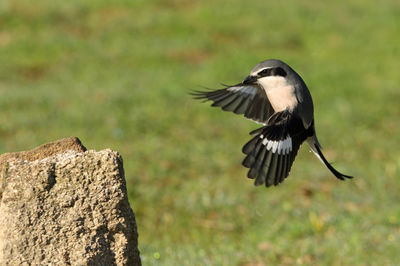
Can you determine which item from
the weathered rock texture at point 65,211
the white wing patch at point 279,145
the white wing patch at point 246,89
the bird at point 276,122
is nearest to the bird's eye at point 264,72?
the bird at point 276,122

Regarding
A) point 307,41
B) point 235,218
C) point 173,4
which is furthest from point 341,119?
point 173,4

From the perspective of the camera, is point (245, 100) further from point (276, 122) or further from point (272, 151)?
point (272, 151)

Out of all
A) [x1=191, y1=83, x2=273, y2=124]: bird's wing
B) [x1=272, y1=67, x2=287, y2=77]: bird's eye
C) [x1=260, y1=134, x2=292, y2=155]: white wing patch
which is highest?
[x1=191, y1=83, x2=273, y2=124]: bird's wing

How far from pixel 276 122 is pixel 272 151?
0.78 ft

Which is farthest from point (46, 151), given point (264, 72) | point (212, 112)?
point (212, 112)

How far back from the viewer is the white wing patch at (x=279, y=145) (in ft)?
13.6

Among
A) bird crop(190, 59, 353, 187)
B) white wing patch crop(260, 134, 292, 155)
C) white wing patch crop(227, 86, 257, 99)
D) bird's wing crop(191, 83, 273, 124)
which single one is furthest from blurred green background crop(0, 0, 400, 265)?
white wing patch crop(260, 134, 292, 155)

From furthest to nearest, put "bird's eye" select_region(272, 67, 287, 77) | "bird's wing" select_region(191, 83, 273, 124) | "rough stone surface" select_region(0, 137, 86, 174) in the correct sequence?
"bird's wing" select_region(191, 83, 273, 124) → "bird's eye" select_region(272, 67, 287, 77) → "rough stone surface" select_region(0, 137, 86, 174)

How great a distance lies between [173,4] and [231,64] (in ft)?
20.7

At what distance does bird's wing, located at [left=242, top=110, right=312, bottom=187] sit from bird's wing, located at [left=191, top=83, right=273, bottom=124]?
729 mm

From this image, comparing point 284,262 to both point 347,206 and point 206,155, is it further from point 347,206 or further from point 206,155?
point 206,155

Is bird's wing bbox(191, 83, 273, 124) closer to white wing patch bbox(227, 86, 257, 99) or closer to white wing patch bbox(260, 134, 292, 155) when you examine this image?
white wing patch bbox(227, 86, 257, 99)

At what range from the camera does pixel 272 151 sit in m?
4.16

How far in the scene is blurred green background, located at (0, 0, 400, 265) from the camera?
A: 832 cm
